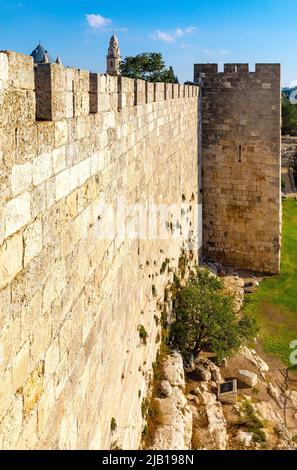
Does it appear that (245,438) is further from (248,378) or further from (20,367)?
(20,367)

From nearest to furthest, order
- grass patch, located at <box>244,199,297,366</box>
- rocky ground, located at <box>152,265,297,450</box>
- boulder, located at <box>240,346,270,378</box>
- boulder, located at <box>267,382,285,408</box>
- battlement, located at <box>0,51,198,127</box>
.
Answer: battlement, located at <box>0,51,198,127</box>, rocky ground, located at <box>152,265,297,450</box>, boulder, located at <box>267,382,285,408</box>, boulder, located at <box>240,346,270,378</box>, grass patch, located at <box>244,199,297,366</box>

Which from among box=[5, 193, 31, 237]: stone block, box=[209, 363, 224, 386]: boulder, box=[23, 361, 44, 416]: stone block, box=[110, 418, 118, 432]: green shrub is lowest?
box=[209, 363, 224, 386]: boulder

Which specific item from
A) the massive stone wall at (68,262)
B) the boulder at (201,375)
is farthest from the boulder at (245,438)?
the massive stone wall at (68,262)

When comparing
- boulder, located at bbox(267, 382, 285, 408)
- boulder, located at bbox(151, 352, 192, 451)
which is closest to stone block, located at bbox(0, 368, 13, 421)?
boulder, located at bbox(151, 352, 192, 451)

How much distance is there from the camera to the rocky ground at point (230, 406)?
6648 mm

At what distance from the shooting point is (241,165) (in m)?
14.4

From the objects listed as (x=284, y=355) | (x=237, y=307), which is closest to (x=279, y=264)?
(x=237, y=307)

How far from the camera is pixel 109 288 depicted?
456 centimetres

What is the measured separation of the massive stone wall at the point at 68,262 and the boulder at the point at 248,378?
337 cm

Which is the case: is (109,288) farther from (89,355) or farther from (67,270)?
(67,270)

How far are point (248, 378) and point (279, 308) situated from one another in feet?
13.1

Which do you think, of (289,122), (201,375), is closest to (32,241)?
(201,375)

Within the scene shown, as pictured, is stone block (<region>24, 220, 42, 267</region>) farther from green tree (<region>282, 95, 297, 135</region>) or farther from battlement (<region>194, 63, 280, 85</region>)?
green tree (<region>282, 95, 297, 135</region>)

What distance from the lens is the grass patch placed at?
1096cm
